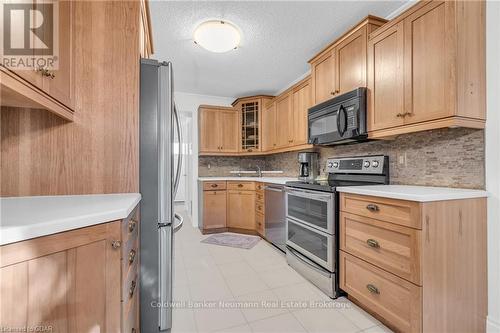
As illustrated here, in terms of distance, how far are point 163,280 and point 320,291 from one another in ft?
4.44

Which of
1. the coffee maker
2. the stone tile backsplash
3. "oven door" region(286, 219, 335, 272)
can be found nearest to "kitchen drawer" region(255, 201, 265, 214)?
the coffee maker

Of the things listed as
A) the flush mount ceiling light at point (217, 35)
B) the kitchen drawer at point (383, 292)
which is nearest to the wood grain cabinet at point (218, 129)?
the flush mount ceiling light at point (217, 35)

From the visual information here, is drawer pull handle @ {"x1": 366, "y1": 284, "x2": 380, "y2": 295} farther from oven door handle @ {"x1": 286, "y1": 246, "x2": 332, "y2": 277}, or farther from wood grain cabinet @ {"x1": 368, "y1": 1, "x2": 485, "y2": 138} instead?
wood grain cabinet @ {"x1": 368, "y1": 1, "x2": 485, "y2": 138}

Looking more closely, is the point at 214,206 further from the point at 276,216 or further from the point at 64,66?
the point at 64,66

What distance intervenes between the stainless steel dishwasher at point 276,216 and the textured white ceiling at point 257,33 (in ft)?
5.47

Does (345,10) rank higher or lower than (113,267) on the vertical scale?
higher

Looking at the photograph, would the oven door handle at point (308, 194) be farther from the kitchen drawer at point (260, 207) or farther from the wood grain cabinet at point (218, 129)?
the wood grain cabinet at point (218, 129)

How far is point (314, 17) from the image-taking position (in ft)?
7.24

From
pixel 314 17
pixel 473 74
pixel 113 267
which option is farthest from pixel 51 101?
pixel 473 74

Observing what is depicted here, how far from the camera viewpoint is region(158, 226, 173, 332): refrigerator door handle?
1.47m

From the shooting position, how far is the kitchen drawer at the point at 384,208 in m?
1.40

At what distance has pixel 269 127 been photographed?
416cm

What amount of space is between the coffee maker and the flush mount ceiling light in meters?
1.62

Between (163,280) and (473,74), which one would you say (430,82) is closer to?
(473,74)
